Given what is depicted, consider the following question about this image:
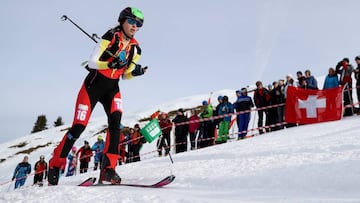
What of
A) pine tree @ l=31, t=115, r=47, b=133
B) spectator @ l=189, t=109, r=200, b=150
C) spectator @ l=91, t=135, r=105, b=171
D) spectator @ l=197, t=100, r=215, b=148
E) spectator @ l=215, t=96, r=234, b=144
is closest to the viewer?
spectator @ l=215, t=96, r=234, b=144

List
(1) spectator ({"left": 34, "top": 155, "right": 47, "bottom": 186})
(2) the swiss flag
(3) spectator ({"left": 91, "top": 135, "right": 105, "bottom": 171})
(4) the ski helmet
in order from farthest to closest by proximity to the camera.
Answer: (1) spectator ({"left": 34, "top": 155, "right": 47, "bottom": 186})
(3) spectator ({"left": 91, "top": 135, "right": 105, "bottom": 171})
(2) the swiss flag
(4) the ski helmet

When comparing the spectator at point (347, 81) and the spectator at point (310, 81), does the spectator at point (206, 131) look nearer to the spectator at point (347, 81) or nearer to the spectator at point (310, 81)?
the spectator at point (310, 81)

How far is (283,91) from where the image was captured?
33.2 ft

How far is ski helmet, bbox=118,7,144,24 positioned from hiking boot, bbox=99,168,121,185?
184 cm

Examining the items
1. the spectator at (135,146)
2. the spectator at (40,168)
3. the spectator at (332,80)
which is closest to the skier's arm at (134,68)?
the spectator at (332,80)

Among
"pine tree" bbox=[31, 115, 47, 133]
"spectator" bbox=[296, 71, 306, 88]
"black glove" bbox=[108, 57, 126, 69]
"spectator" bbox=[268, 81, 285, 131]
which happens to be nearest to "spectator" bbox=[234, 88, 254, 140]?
"spectator" bbox=[268, 81, 285, 131]

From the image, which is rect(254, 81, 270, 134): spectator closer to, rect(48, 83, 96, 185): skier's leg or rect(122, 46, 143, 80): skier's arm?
rect(122, 46, 143, 80): skier's arm

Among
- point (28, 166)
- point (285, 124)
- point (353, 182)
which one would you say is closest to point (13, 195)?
point (353, 182)

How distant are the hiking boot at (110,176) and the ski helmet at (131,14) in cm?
184

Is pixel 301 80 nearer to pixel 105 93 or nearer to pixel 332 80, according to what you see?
pixel 332 80

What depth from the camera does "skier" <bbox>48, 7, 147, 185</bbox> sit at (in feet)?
13.8

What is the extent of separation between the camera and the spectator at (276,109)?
994 centimetres

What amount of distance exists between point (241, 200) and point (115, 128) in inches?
85.9

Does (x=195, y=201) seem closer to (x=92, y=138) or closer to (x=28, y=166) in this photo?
(x=28, y=166)
